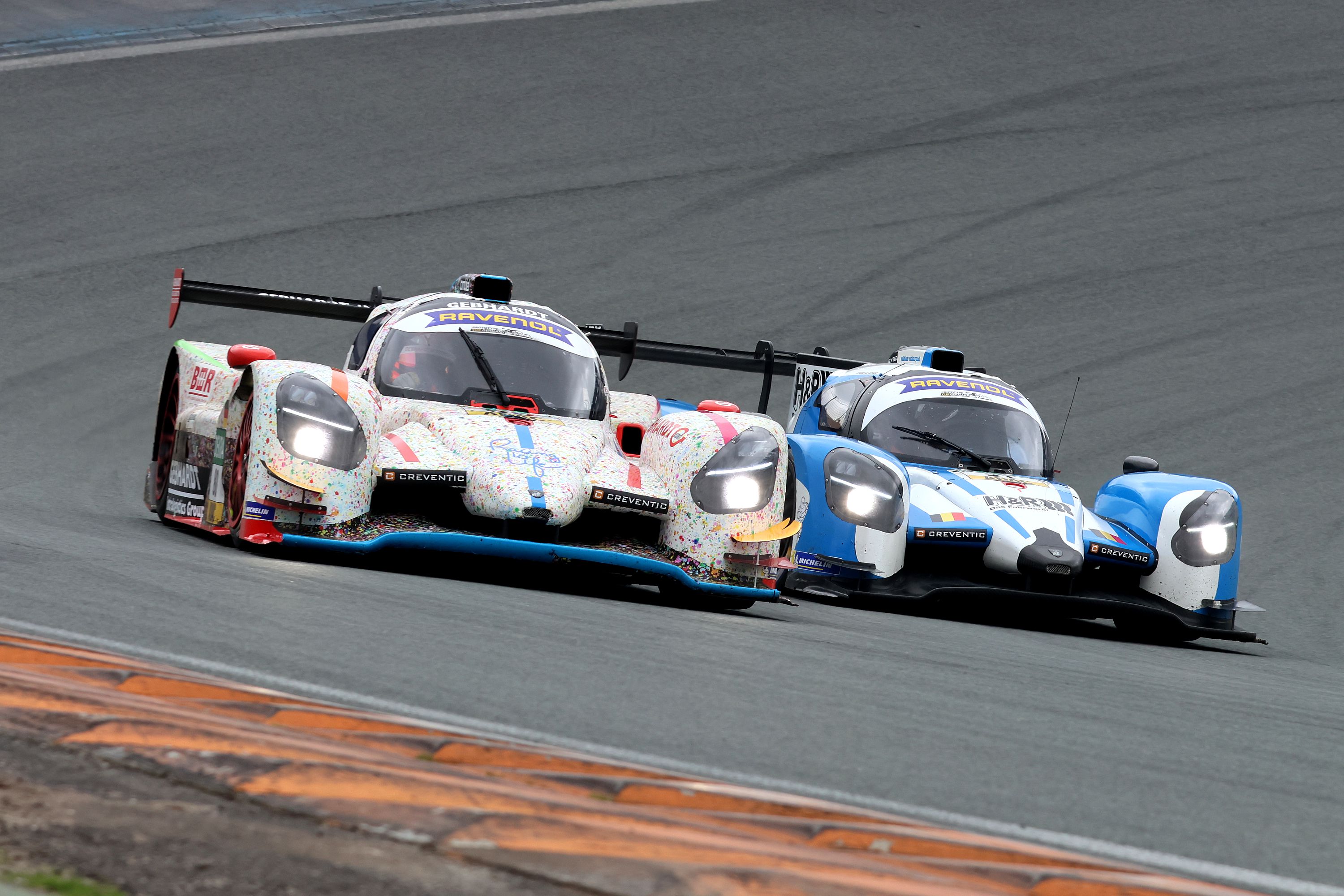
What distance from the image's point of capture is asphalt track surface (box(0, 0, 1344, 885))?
4172 millimetres

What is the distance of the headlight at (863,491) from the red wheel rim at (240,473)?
2.93 meters

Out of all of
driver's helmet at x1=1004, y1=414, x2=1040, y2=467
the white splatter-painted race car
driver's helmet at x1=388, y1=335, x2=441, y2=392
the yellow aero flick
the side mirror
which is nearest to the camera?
the white splatter-painted race car

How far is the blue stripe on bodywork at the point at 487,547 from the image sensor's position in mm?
6410

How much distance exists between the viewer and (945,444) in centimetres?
939

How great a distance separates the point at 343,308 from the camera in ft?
33.9

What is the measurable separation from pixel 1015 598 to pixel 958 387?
203 cm

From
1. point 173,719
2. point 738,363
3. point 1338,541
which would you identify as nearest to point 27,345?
point 738,363

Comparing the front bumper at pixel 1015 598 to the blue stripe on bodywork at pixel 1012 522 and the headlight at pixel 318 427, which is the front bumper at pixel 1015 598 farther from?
the headlight at pixel 318 427

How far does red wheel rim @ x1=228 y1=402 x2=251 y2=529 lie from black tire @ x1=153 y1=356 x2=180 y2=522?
1.60m

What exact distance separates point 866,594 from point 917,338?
991 cm

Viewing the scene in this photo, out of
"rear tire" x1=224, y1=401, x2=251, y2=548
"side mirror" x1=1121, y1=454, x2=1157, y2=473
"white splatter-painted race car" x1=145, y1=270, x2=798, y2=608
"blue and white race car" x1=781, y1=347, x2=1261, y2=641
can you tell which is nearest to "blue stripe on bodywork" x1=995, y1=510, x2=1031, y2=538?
"blue and white race car" x1=781, y1=347, x2=1261, y2=641

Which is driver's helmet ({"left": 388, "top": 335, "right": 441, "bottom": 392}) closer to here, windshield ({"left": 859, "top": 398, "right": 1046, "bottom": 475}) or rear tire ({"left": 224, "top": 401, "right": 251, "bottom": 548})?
rear tire ({"left": 224, "top": 401, "right": 251, "bottom": 548})

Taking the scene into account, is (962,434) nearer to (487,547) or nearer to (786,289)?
(487,547)

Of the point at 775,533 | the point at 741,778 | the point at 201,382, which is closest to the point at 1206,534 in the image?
the point at 775,533
